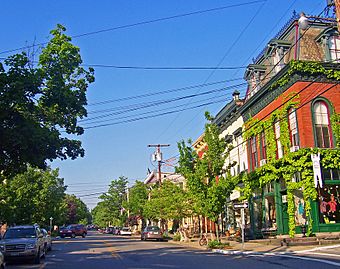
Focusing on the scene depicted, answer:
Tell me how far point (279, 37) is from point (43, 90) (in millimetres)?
18199

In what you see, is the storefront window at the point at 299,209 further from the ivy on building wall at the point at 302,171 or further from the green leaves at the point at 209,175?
the green leaves at the point at 209,175

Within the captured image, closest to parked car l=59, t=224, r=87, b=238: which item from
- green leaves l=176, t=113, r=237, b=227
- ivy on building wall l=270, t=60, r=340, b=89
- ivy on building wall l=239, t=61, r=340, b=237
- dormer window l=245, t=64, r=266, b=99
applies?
green leaves l=176, t=113, r=237, b=227

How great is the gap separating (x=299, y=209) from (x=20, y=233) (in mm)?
15910

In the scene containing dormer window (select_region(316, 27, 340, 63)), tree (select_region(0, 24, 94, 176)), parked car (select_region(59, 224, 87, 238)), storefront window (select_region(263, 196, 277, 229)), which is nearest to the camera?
tree (select_region(0, 24, 94, 176))

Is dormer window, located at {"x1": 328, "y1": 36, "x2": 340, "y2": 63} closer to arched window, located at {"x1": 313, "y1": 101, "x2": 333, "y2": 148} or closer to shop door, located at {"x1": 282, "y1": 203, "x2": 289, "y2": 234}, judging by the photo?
arched window, located at {"x1": 313, "y1": 101, "x2": 333, "y2": 148}

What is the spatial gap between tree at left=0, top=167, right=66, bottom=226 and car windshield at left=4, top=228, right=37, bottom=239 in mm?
18247

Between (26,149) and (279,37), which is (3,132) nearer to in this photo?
(26,149)

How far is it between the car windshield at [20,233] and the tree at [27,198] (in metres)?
18.2

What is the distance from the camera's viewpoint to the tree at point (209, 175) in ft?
89.8

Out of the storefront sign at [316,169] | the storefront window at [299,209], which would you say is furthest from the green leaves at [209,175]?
the storefront sign at [316,169]

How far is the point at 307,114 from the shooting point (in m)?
27.1

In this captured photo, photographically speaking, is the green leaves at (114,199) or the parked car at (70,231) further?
the green leaves at (114,199)

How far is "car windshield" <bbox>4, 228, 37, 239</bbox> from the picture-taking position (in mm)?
19922

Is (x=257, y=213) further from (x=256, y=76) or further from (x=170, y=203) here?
(x=170, y=203)
